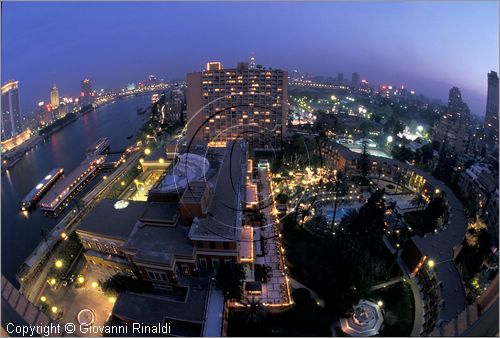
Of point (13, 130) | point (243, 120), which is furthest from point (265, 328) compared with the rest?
Result: point (13, 130)

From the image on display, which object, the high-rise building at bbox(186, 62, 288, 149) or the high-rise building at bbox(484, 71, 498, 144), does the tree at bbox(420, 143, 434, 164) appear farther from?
the high-rise building at bbox(186, 62, 288, 149)

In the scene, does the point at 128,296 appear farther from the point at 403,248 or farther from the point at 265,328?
the point at 403,248

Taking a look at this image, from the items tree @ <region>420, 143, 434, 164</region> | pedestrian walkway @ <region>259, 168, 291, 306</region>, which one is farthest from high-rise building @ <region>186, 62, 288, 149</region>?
tree @ <region>420, 143, 434, 164</region>

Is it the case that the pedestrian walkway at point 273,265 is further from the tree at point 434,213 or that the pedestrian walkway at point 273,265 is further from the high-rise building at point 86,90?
the high-rise building at point 86,90

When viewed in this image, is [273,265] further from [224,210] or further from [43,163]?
[43,163]

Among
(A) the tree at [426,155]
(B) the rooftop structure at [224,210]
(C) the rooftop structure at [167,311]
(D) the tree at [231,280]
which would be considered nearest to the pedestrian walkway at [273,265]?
(D) the tree at [231,280]

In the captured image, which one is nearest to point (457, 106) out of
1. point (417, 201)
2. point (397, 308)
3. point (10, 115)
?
point (417, 201)
